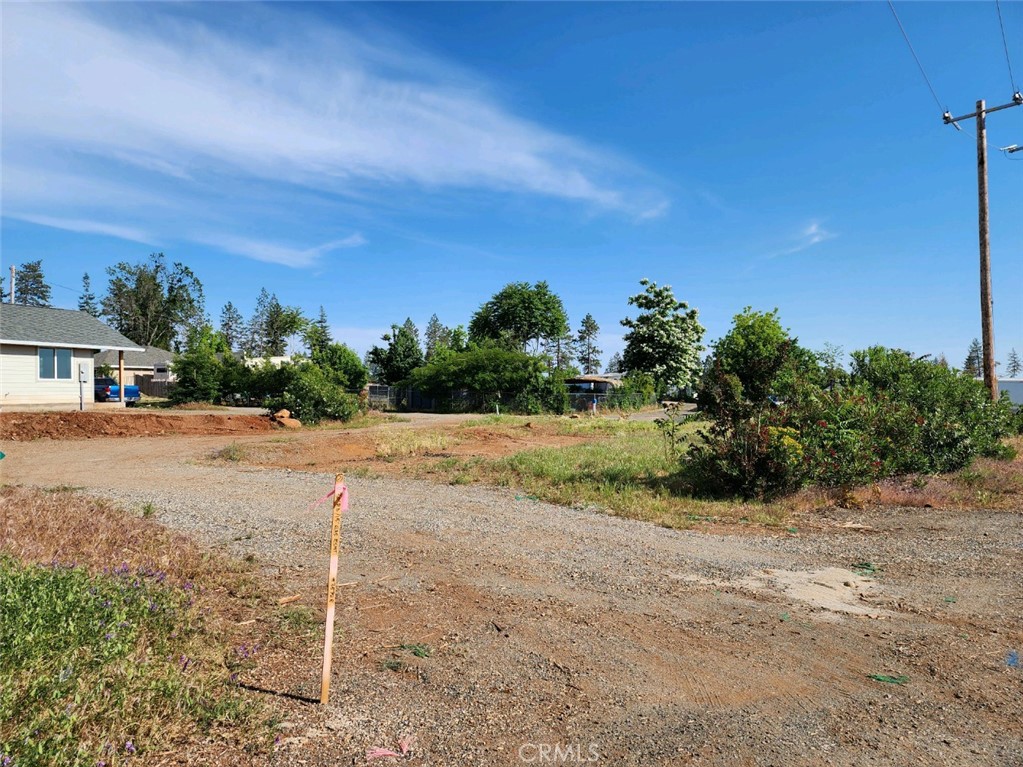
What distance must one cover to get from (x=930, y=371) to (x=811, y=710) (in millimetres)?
13524

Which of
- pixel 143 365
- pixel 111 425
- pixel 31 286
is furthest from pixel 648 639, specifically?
pixel 31 286

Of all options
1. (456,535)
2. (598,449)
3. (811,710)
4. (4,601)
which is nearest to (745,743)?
(811,710)

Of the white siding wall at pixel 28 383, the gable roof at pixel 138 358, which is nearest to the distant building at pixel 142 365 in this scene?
the gable roof at pixel 138 358

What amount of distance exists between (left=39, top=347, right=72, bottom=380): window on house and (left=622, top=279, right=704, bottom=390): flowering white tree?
3769 cm

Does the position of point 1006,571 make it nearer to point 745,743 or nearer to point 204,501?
point 745,743

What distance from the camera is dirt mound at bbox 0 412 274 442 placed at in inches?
776

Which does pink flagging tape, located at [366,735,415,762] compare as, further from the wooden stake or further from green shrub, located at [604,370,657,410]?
green shrub, located at [604,370,657,410]

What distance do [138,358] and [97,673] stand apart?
61690 millimetres

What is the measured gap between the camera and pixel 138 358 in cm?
5672

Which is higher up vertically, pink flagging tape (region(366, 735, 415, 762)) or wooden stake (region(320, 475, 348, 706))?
wooden stake (region(320, 475, 348, 706))

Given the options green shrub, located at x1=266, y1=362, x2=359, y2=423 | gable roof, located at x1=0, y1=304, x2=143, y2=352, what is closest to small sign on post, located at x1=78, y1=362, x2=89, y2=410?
gable roof, located at x1=0, y1=304, x2=143, y2=352

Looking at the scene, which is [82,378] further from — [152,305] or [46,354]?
[152,305]

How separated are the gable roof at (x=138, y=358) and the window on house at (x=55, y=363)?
1834 centimetres

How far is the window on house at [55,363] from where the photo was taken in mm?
29500
